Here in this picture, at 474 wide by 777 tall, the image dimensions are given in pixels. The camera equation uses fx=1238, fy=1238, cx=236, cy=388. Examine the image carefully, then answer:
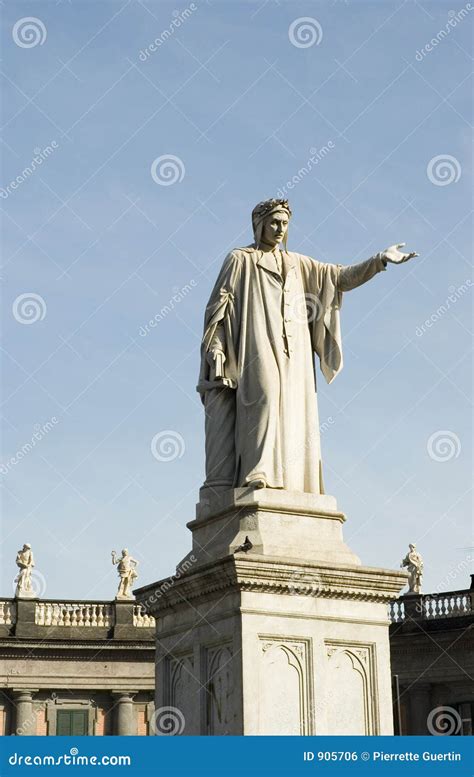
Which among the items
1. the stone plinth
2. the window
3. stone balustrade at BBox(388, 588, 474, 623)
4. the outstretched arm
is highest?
stone balustrade at BBox(388, 588, 474, 623)

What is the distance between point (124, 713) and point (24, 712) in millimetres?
3530

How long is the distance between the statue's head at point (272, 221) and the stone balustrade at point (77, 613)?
108ft

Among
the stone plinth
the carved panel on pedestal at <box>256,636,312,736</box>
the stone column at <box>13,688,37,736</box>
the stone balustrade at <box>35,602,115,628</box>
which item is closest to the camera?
the carved panel on pedestal at <box>256,636,312,736</box>

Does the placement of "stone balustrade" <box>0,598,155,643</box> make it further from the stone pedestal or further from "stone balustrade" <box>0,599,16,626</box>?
the stone pedestal

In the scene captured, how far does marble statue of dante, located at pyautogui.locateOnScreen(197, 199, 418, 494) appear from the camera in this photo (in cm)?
1241

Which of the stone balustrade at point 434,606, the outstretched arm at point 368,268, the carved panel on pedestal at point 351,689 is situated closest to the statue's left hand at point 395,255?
the outstretched arm at point 368,268

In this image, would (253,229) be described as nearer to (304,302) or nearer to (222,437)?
(304,302)

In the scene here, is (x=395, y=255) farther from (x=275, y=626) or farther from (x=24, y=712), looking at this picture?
(x=24, y=712)

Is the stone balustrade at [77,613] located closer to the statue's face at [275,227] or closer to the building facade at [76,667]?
the building facade at [76,667]

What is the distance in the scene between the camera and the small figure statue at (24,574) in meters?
43.6

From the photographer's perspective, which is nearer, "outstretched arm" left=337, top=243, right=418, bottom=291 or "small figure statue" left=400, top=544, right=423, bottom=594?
"outstretched arm" left=337, top=243, right=418, bottom=291

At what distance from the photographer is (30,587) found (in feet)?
146

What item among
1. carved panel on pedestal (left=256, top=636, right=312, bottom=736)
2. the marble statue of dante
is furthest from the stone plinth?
carved panel on pedestal (left=256, top=636, right=312, bottom=736)

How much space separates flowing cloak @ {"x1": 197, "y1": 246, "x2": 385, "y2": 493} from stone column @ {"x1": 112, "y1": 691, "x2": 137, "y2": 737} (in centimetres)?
3270
